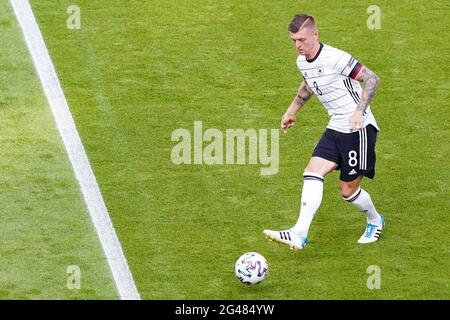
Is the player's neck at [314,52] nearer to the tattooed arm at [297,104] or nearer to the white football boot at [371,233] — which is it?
the tattooed arm at [297,104]

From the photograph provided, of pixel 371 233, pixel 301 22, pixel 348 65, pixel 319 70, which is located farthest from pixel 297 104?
pixel 371 233

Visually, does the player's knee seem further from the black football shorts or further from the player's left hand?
the player's left hand

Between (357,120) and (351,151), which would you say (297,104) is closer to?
(351,151)

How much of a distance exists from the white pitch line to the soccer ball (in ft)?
3.69

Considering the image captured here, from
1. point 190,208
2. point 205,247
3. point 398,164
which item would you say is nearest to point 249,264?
point 205,247

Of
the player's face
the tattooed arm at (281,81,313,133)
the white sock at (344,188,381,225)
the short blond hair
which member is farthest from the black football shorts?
the short blond hair

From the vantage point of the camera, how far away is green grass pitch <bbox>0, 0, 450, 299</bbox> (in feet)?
48.0

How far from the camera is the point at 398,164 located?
56.4 feet

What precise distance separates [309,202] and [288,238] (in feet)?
1.61

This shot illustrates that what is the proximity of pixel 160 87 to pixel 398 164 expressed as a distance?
3.92 metres

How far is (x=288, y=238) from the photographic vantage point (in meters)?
14.5

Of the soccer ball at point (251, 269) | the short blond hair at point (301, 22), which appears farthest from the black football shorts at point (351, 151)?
the soccer ball at point (251, 269)

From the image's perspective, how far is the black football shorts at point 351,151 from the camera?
1490 centimetres

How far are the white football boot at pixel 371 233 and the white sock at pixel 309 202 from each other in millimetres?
908
